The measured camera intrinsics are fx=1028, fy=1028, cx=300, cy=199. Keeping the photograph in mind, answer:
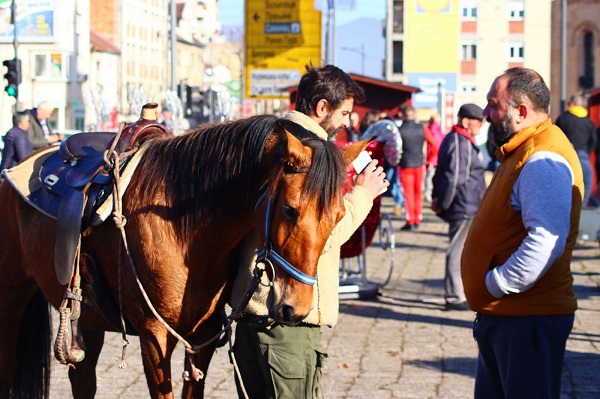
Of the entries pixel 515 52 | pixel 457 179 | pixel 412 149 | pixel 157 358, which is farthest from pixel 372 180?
pixel 515 52

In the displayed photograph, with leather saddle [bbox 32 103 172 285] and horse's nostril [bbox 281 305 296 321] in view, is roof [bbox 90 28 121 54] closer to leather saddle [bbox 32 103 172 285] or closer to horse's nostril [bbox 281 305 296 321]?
leather saddle [bbox 32 103 172 285]

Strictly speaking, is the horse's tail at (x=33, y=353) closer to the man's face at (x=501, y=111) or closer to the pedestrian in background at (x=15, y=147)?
the man's face at (x=501, y=111)

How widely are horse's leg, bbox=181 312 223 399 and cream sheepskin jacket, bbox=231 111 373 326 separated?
0.59ft

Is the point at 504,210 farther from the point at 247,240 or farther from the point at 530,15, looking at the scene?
the point at 530,15

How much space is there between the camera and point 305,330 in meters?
4.54

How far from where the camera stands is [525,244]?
414cm

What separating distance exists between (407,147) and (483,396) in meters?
12.7

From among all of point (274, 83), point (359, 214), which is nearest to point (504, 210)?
point (359, 214)

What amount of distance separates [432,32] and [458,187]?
16821mm

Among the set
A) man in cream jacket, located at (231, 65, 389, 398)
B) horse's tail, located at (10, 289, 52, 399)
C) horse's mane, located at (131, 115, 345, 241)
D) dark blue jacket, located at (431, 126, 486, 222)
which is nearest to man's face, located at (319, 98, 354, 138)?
man in cream jacket, located at (231, 65, 389, 398)

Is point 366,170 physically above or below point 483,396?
above

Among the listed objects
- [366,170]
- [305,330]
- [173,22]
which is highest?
[173,22]

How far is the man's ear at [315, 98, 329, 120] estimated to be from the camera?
470 cm

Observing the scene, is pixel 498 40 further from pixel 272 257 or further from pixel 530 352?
pixel 272 257
